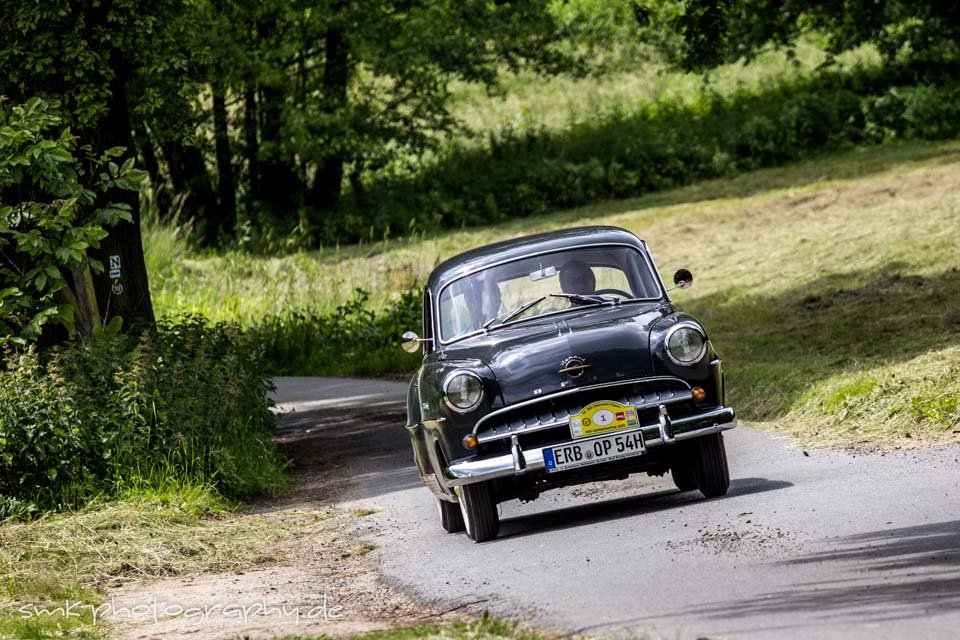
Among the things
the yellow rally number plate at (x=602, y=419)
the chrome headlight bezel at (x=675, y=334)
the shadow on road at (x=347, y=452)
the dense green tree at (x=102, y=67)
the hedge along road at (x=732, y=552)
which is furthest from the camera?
the dense green tree at (x=102, y=67)

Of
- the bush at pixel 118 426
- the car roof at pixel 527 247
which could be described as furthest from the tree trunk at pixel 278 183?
the car roof at pixel 527 247

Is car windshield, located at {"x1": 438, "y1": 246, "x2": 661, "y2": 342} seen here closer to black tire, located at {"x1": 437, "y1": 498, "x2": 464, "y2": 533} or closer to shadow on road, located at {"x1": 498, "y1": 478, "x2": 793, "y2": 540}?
black tire, located at {"x1": 437, "y1": 498, "x2": 464, "y2": 533}

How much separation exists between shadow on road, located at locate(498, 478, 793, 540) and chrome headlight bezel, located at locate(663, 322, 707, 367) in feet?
3.01

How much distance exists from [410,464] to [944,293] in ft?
24.1

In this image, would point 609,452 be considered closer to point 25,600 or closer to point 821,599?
point 821,599

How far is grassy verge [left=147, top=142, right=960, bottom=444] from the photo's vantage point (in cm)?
1173

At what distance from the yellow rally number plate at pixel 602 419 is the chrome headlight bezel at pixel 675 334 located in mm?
426

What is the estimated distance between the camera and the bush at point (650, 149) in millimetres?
32812

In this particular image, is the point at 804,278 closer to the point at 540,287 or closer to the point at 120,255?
the point at 120,255

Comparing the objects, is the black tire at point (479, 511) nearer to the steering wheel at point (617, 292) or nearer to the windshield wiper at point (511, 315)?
the windshield wiper at point (511, 315)

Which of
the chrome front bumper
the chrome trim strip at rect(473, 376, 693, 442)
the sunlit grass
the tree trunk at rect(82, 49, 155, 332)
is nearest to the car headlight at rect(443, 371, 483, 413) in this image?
the chrome trim strip at rect(473, 376, 693, 442)

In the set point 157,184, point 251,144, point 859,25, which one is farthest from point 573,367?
point 251,144

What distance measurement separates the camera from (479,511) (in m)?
8.75

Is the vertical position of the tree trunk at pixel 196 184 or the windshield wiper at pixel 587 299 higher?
the tree trunk at pixel 196 184
